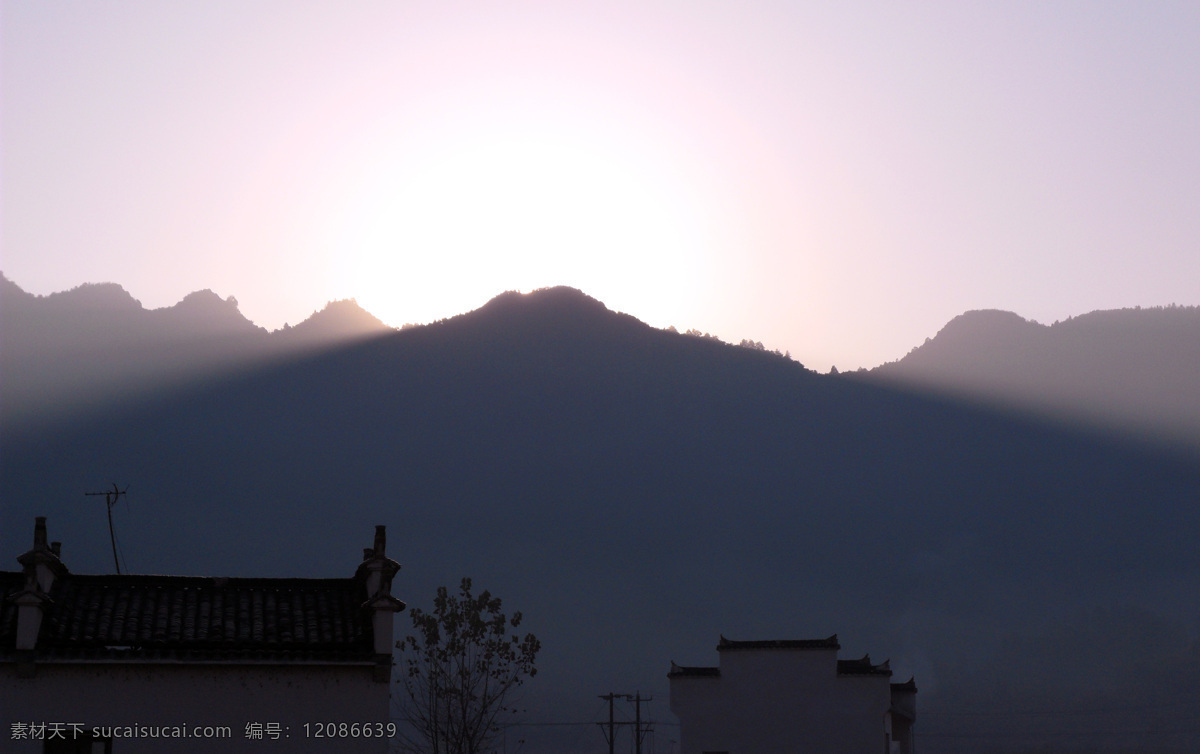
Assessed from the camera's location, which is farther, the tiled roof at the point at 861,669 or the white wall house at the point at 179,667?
the tiled roof at the point at 861,669

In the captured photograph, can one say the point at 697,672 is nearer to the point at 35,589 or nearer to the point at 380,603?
the point at 380,603

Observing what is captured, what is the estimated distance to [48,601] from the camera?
3191cm

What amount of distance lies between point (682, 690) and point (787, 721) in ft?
17.0

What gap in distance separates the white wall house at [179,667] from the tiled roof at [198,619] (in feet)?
0.13

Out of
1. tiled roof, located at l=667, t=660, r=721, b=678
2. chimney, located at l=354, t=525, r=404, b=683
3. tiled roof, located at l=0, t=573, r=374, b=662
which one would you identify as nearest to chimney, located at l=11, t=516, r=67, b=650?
tiled roof, located at l=0, t=573, r=374, b=662

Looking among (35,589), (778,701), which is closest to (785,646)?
(778,701)

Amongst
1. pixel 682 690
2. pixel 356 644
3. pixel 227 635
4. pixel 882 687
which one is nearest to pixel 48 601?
pixel 227 635

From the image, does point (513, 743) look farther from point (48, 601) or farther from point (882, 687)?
point (48, 601)

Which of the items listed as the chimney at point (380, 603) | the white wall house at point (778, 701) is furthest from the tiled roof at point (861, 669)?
the chimney at point (380, 603)

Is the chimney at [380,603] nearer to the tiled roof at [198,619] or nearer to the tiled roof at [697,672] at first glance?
the tiled roof at [198,619]

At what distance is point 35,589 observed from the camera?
31.7m

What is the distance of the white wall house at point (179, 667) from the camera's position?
31.4 m

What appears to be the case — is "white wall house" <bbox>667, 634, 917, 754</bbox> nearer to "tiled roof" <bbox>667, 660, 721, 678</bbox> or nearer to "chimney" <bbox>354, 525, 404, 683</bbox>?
"tiled roof" <bbox>667, 660, 721, 678</bbox>

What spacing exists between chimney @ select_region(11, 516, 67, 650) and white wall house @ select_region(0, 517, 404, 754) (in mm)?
33
